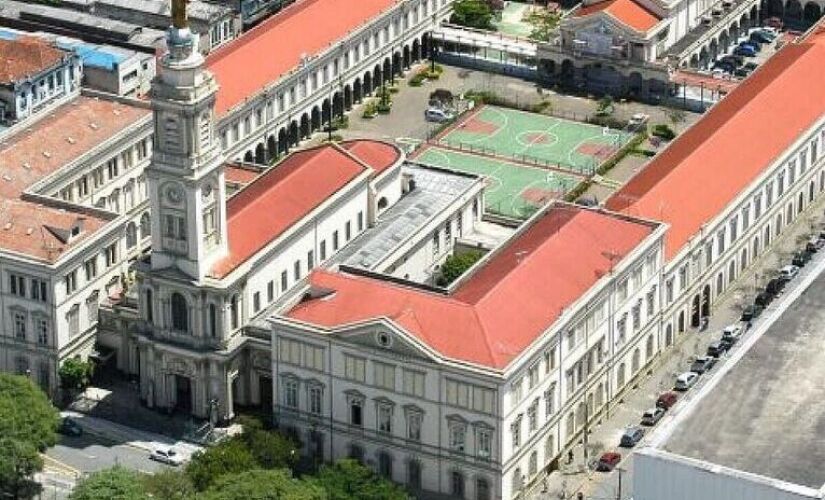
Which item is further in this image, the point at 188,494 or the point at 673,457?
the point at 188,494

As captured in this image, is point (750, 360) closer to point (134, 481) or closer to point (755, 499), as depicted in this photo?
point (755, 499)

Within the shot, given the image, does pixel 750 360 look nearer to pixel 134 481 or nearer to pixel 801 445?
pixel 801 445

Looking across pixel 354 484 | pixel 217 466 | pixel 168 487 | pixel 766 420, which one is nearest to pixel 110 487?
pixel 168 487

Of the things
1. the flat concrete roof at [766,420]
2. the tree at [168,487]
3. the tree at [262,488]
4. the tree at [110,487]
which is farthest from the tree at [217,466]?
the flat concrete roof at [766,420]

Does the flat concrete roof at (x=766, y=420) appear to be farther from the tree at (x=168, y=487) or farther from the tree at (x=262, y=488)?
the tree at (x=168, y=487)

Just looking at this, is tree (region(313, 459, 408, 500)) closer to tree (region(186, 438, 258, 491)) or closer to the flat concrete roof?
tree (region(186, 438, 258, 491))

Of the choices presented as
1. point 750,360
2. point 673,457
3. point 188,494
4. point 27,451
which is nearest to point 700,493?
point 673,457
